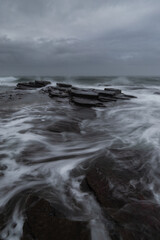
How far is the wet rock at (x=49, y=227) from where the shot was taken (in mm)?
1648

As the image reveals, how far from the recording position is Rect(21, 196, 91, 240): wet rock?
64.9 inches

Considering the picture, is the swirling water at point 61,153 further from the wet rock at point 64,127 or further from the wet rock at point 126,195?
the wet rock at point 126,195

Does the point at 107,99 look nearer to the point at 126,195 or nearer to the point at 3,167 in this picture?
the point at 3,167

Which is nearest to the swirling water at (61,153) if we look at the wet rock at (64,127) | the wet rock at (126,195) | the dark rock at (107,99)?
the wet rock at (64,127)

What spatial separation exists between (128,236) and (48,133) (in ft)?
12.1

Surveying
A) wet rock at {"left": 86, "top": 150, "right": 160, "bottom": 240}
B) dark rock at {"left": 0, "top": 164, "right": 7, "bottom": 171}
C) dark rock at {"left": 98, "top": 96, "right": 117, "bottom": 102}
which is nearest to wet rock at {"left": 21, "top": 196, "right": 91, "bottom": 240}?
wet rock at {"left": 86, "top": 150, "right": 160, "bottom": 240}

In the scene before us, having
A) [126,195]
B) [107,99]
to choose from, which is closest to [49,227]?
[126,195]

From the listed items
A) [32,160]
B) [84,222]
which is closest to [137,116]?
[32,160]

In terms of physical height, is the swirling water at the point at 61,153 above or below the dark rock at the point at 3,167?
below

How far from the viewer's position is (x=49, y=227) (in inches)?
67.6

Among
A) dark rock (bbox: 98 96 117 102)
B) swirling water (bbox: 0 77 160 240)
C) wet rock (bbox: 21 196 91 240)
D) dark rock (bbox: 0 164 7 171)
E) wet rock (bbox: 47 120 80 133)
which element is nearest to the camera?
wet rock (bbox: 21 196 91 240)

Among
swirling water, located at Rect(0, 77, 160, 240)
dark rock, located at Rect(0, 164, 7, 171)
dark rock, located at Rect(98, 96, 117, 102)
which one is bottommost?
swirling water, located at Rect(0, 77, 160, 240)

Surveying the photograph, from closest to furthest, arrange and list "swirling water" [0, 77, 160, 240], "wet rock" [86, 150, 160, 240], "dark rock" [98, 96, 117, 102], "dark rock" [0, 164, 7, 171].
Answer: "wet rock" [86, 150, 160, 240] < "swirling water" [0, 77, 160, 240] < "dark rock" [0, 164, 7, 171] < "dark rock" [98, 96, 117, 102]

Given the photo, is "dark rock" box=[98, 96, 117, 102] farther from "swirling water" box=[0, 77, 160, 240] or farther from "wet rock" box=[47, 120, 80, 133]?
"wet rock" box=[47, 120, 80, 133]
